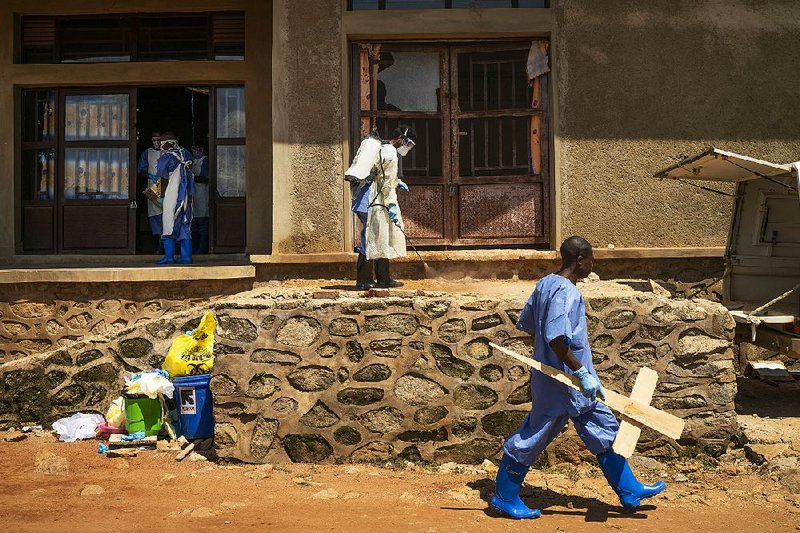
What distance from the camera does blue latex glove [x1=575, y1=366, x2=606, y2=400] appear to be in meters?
5.05

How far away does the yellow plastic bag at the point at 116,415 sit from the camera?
7.73 m

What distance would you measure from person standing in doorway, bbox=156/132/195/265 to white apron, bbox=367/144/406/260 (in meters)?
3.36

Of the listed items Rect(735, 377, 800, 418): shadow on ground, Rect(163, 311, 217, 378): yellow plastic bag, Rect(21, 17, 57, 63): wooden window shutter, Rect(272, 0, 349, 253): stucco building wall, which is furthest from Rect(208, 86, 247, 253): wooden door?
Rect(735, 377, 800, 418): shadow on ground

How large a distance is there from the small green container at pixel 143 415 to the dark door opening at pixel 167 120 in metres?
5.55

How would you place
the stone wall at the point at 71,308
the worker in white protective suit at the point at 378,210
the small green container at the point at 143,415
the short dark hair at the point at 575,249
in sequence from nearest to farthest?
1. the short dark hair at the point at 575,249
2. the small green container at the point at 143,415
3. the worker in white protective suit at the point at 378,210
4. the stone wall at the point at 71,308

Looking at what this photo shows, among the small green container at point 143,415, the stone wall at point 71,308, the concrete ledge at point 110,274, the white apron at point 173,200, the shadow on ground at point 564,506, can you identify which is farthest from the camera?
the white apron at point 173,200

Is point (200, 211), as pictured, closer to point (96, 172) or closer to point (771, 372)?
point (96, 172)

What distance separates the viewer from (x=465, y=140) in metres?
10.4

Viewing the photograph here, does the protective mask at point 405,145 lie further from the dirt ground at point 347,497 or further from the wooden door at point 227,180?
the wooden door at point 227,180

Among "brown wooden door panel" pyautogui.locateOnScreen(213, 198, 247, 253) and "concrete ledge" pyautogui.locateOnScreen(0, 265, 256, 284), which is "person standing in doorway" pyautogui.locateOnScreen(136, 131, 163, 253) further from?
"concrete ledge" pyautogui.locateOnScreen(0, 265, 256, 284)

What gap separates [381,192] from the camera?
337 inches

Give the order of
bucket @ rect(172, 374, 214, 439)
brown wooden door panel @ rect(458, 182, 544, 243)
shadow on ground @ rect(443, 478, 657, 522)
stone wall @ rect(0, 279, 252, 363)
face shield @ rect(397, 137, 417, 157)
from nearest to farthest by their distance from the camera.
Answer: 1. shadow on ground @ rect(443, 478, 657, 522)
2. bucket @ rect(172, 374, 214, 439)
3. face shield @ rect(397, 137, 417, 157)
4. stone wall @ rect(0, 279, 252, 363)
5. brown wooden door panel @ rect(458, 182, 544, 243)

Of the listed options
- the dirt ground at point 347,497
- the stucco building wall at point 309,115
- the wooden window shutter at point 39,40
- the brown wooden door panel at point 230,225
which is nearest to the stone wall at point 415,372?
the dirt ground at point 347,497

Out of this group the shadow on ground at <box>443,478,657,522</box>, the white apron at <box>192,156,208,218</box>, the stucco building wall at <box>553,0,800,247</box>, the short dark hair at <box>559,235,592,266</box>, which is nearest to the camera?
the short dark hair at <box>559,235,592,266</box>
